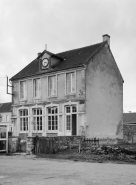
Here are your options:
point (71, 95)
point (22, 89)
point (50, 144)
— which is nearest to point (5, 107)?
point (22, 89)

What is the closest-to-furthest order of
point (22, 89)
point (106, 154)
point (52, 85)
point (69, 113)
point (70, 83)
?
point (106, 154) < point (69, 113) < point (70, 83) < point (52, 85) < point (22, 89)

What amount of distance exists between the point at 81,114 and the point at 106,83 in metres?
4.80

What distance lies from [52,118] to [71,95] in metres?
3.14

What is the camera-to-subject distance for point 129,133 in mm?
30062

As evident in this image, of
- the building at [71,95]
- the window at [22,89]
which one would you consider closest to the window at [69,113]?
the building at [71,95]

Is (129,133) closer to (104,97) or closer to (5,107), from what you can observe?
(104,97)

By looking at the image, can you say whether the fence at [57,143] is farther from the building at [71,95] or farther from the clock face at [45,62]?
the clock face at [45,62]

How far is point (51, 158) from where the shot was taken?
58.4 ft

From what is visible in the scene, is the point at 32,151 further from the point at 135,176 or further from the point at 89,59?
the point at 135,176

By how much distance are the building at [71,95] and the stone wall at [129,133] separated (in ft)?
7.17

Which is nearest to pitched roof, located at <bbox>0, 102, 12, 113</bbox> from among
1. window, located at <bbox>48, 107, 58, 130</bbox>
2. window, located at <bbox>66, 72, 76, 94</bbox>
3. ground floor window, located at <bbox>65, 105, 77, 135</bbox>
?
window, located at <bbox>48, 107, 58, 130</bbox>

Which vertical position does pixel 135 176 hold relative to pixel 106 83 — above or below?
below

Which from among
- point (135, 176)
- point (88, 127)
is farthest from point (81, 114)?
point (135, 176)

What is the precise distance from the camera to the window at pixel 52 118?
84.8ft
